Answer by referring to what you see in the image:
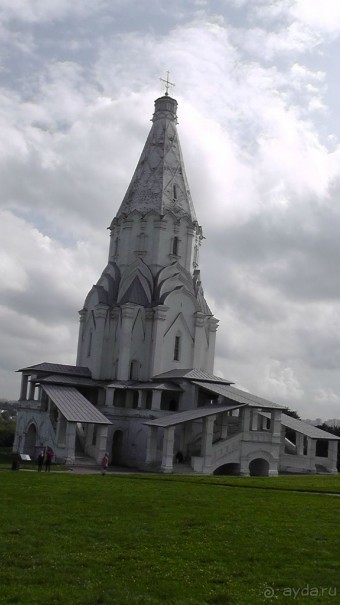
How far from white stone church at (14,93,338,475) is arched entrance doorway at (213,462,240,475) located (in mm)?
55

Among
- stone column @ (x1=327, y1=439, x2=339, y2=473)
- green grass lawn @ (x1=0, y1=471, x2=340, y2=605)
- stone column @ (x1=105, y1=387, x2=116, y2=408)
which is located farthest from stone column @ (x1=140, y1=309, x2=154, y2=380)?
green grass lawn @ (x1=0, y1=471, x2=340, y2=605)

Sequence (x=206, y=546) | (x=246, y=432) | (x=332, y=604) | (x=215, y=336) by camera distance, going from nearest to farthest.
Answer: (x=332, y=604)
(x=206, y=546)
(x=246, y=432)
(x=215, y=336)

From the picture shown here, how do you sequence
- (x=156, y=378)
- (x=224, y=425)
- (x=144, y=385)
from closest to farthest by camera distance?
1. (x=224, y=425)
2. (x=144, y=385)
3. (x=156, y=378)

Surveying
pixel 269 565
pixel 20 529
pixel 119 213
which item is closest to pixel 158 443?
pixel 119 213

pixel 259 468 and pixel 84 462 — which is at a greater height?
pixel 259 468

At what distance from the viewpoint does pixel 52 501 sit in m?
16.3

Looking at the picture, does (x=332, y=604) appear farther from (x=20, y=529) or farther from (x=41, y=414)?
(x=41, y=414)

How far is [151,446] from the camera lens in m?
35.4


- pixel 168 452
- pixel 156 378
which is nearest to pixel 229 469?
pixel 168 452

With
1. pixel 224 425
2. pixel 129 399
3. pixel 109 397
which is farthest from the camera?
pixel 129 399

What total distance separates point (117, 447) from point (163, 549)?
98.1 feet

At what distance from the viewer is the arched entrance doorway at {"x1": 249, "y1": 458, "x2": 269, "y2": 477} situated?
117 ft

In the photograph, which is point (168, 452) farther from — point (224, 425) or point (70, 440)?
point (70, 440)

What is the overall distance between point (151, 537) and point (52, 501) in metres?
5.29
